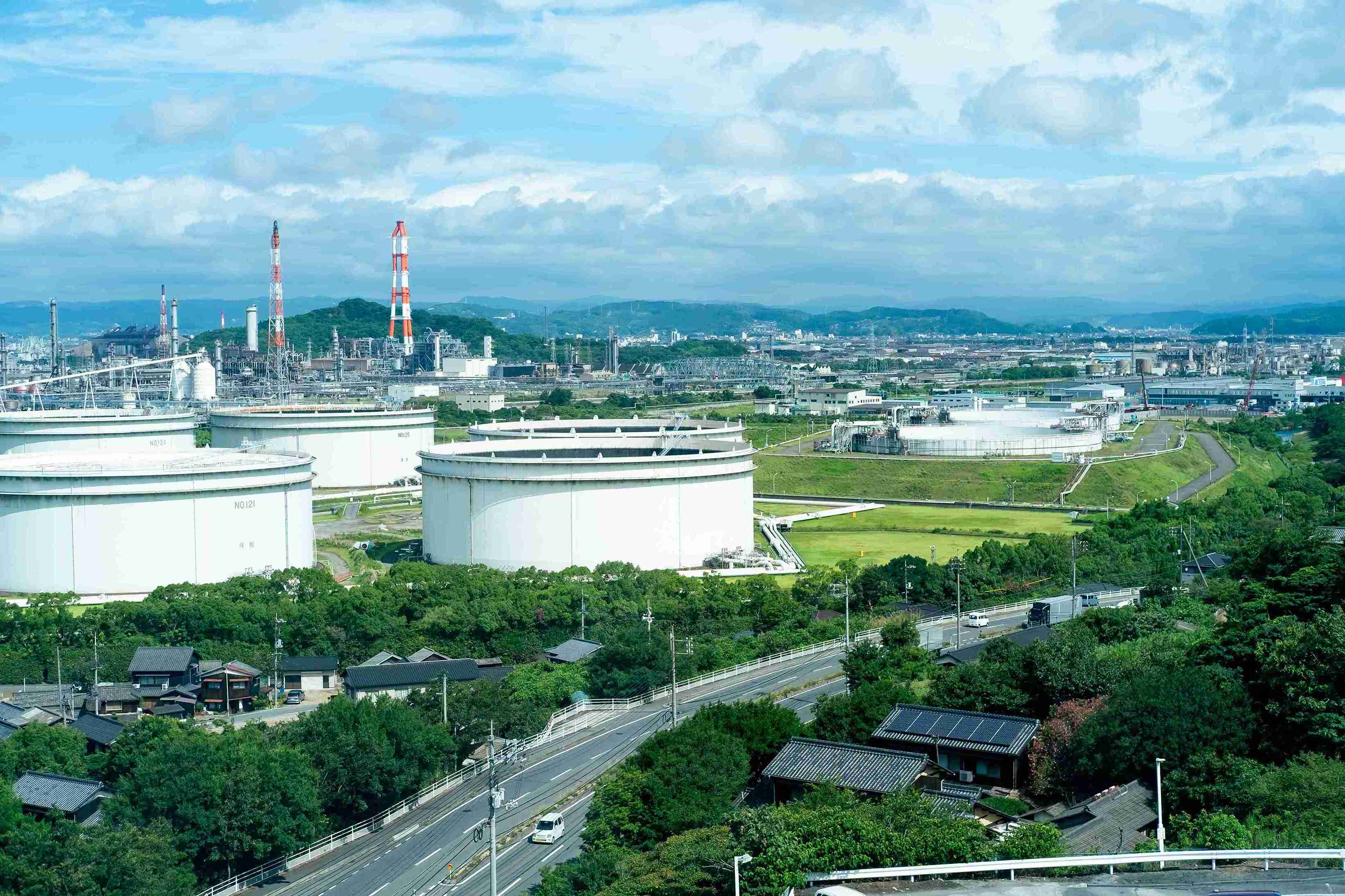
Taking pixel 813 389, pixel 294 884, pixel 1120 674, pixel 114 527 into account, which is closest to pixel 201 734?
pixel 294 884

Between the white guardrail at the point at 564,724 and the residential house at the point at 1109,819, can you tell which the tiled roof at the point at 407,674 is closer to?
the white guardrail at the point at 564,724

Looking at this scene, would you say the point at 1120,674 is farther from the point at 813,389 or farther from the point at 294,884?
the point at 813,389

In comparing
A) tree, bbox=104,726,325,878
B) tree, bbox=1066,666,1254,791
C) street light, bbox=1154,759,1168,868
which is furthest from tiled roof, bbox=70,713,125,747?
street light, bbox=1154,759,1168,868

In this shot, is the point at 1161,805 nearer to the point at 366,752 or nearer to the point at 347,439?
the point at 366,752

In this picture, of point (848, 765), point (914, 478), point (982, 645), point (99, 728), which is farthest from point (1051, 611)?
point (914, 478)

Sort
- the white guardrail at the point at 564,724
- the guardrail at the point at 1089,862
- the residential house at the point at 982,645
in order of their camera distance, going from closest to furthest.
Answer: the guardrail at the point at 1089,862 → the white guardrail at the point at 564,724 → the residential house at the point at 982,645

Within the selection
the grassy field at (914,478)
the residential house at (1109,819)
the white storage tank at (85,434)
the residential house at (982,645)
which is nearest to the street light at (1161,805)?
the residential house at (1109,819)

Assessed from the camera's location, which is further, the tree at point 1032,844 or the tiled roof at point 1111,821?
the tiled roof at point 1111,821
